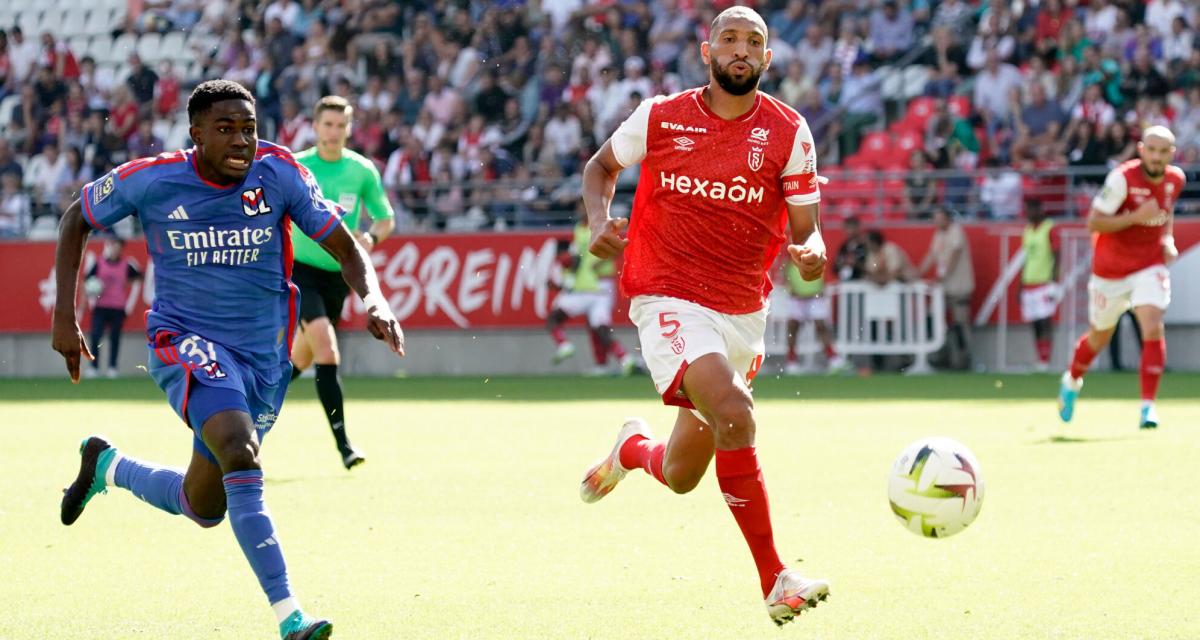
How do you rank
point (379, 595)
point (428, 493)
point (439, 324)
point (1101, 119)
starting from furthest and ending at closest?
point (439, 324)
point (1101, 119)
point (428, 493)
point (379, 595)

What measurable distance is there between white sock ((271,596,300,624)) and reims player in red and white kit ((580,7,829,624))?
1.87m

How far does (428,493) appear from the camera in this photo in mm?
10484

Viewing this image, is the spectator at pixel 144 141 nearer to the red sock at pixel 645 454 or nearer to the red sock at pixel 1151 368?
the red sock at pixel 1151 368

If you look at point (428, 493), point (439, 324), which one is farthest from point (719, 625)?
point (439, 324)

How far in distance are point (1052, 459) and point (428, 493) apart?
4389 millimetres

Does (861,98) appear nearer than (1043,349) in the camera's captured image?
No

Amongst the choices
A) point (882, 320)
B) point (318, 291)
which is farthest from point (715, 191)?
point (882, 320)

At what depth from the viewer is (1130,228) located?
1470 centimetres

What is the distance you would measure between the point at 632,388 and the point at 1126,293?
7.72 meters

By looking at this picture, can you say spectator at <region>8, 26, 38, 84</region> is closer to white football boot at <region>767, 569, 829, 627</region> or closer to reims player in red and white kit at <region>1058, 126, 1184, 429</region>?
reims player in red and white kit at <region>1058, 126, 1184, 429</region>

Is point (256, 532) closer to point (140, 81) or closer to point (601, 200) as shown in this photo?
point (601, 200)

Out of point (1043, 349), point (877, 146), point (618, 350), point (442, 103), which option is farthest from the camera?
point (442, 103)

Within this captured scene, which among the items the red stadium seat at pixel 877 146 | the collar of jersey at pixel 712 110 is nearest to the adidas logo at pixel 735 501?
the collar of jersey at pixel 712 110

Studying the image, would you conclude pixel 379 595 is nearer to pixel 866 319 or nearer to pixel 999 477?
pixel 999 477
